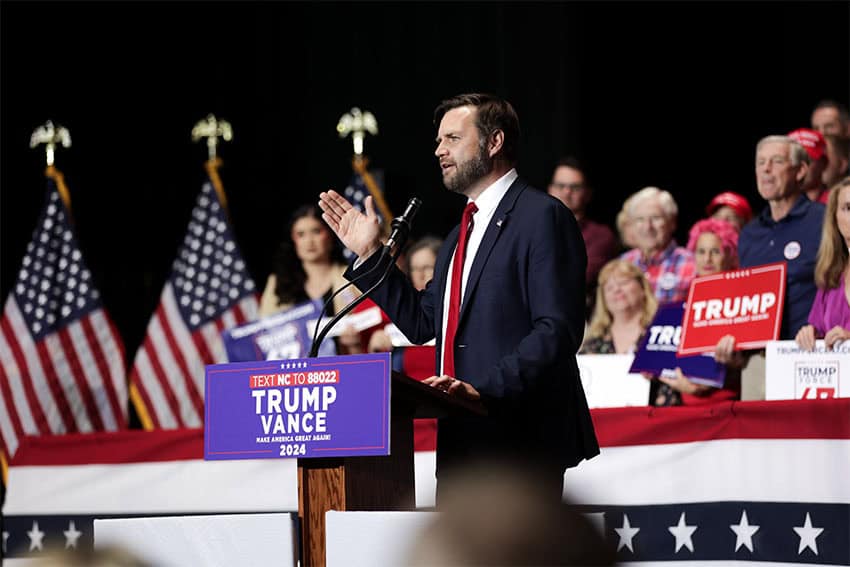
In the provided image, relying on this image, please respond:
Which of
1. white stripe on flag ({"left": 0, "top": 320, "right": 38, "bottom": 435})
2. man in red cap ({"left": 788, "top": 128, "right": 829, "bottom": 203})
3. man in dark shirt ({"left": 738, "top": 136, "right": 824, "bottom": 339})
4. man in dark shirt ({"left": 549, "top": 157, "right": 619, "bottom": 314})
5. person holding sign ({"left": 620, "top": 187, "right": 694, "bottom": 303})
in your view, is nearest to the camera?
man in dark shirt ({"left": 738, "top": 136, "right": 824, "bottom": 339})

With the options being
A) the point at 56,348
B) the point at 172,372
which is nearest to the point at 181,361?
the point at 172,372

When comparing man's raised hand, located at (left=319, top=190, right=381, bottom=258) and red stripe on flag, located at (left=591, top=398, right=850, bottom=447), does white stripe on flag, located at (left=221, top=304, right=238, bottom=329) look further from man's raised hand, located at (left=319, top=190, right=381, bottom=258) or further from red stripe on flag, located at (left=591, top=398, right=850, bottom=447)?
man's raised hand, located at (left=319, top=190, right=381, bottom=258)

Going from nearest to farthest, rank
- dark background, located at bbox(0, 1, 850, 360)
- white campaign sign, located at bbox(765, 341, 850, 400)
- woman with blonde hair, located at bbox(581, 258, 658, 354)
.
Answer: white campaign sign, located at bbox(765, 341, 850, 400) < woman with blonde hair, located at bbox(581, 258, 658, 354) < dark background, located at bbox(0, 1, 850, 360)

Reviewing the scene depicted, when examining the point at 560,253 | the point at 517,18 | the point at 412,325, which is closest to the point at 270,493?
the point at 412,325

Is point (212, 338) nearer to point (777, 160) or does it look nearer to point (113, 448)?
point (113, 448)

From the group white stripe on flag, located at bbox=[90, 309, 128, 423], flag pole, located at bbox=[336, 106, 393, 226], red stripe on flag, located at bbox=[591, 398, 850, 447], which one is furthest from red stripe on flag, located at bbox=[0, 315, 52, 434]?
red stripe on flag, located at bbox=[591, 398, 850, 447]

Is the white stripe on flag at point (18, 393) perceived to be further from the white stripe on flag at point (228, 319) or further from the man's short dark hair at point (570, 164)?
A: the man's short dark hair at point (570, 164)

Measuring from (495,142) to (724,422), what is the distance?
1854 mm

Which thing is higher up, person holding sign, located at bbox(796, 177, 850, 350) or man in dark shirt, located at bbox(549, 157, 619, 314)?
man in dark shirt, located at bbox(549, 157, 619, 314)

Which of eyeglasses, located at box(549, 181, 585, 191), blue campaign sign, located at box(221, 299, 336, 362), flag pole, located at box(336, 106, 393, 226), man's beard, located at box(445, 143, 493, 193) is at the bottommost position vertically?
blue campaign sign, located at box(221, 299, 336, 362)

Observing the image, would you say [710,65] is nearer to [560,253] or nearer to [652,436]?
[652,436]

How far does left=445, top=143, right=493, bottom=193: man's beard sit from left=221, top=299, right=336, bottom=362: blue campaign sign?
3118 mm

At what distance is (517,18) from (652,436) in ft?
16.0

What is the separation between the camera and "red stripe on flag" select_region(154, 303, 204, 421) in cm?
766
